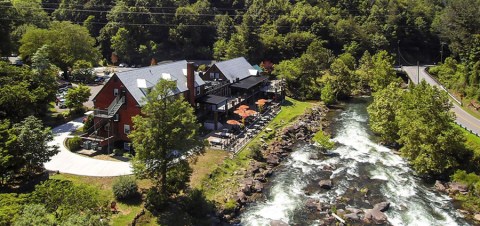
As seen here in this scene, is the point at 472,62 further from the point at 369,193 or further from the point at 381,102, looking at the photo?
the point at 369,193

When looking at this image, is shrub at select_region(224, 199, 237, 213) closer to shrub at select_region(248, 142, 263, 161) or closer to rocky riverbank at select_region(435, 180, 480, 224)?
shrub at select_region(248, 142, 263, 161)

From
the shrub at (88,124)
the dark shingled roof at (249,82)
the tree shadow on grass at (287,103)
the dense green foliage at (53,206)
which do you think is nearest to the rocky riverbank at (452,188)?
the dark shingled roof at (249,82)

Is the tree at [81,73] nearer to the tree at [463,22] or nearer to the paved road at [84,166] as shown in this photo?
the paved road at [84,166]

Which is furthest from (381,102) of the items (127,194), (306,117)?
(127,194)

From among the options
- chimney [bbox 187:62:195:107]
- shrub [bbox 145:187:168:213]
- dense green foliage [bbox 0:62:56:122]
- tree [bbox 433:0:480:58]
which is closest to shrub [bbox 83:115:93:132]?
dense green foliage [bbox 0:62:56:122]

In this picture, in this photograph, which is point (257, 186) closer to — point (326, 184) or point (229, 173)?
point (229, 173)

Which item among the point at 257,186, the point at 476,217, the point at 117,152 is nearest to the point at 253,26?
the point at 117,152
